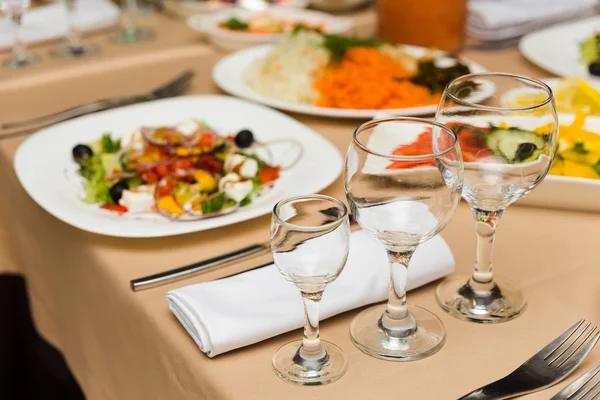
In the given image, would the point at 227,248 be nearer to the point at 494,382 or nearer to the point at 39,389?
the point at 494,382

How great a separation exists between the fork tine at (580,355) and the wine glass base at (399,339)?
138mm

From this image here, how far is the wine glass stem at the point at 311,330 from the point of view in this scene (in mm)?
799

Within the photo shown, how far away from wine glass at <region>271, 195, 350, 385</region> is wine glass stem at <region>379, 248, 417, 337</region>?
7cm

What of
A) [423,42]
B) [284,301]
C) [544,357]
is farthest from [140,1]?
[544,357]

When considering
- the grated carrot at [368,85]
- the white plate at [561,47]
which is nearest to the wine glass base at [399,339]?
the grated carrot at [368,85]

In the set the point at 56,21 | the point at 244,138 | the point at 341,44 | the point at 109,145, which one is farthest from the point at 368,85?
the point at 56,21

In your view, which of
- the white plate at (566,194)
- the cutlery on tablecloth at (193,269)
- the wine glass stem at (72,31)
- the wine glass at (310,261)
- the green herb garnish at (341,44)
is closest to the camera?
the wine glass at (310,261)

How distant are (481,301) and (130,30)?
1.52 m

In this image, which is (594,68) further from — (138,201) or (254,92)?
(138,201)

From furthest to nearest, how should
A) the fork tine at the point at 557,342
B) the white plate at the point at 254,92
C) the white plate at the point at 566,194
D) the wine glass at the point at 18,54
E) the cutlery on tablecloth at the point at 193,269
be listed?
the wine glass at the point at 18,54, the white plate at the point at 254,92, the white plate at the point at 566,194, the cutlery on tablecloth at the point at 193,269, the fork tine at the point at 557,342

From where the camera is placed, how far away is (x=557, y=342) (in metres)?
0.86

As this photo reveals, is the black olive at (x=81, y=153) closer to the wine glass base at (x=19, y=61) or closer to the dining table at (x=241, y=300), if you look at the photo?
the dining table at (x=241, y=300)

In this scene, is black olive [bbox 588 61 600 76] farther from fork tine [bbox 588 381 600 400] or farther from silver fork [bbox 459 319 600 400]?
fork tine [bbox 588 381 600 400]

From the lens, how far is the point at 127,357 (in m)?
1.05
